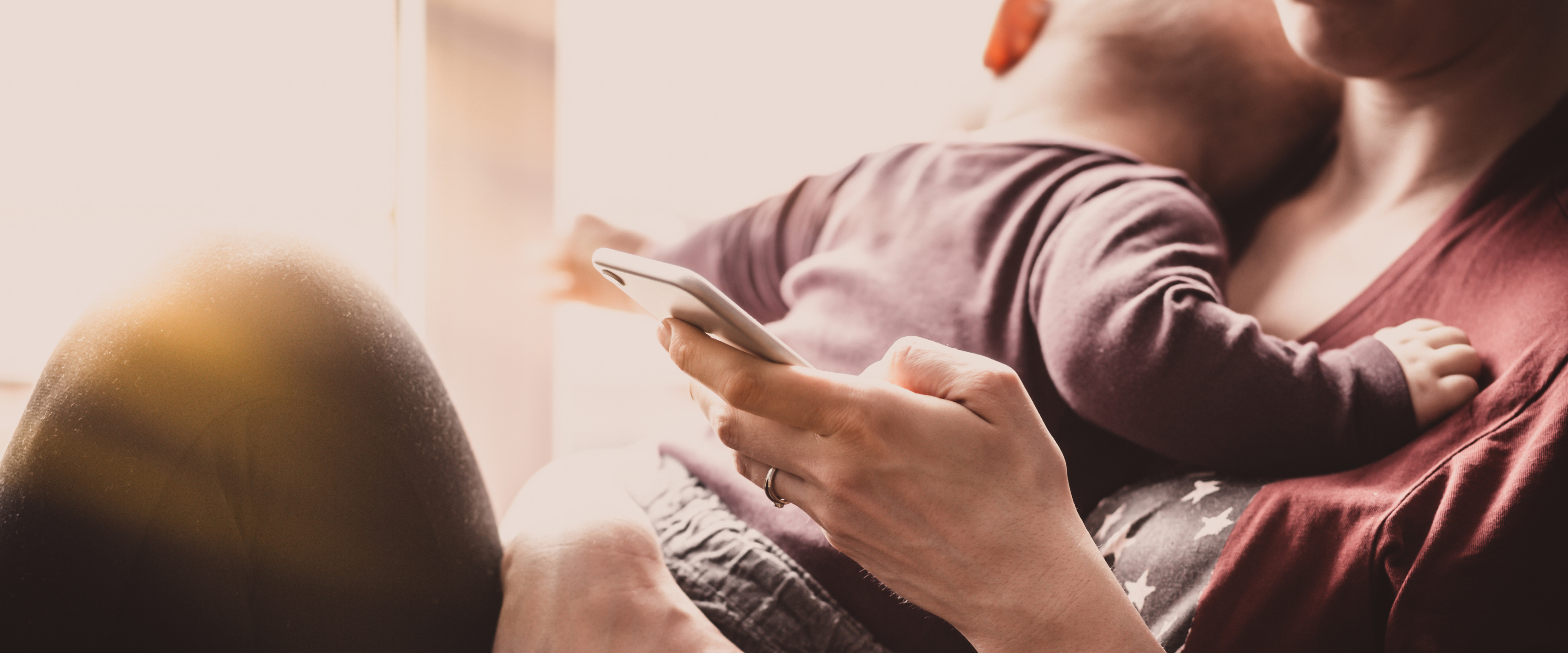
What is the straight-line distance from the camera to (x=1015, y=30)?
89 centimetres

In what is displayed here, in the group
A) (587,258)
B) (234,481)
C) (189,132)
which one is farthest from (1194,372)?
(189,132)

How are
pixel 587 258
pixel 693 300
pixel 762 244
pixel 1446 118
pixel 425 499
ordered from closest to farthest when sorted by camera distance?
pixel 693 300 → pixel 425 499 → pixel 1446 118 → pixel 762 244 → pixel 587 258

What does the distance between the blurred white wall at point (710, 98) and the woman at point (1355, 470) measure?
2.06 feet

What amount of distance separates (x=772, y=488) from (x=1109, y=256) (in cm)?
31

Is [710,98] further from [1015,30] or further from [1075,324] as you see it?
[1075,324]

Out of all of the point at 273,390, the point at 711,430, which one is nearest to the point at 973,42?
the point at 711,430

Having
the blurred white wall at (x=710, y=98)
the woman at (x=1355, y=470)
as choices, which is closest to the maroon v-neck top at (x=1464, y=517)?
the woman at (x=1355, y=470)

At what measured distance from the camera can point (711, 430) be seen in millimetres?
777

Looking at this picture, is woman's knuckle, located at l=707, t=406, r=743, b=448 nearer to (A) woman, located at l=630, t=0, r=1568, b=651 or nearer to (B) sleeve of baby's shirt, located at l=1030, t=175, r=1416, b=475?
(A) woman, located at l=630, t=0, r=1568, b=651

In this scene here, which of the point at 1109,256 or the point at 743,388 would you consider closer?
the point at 743,388

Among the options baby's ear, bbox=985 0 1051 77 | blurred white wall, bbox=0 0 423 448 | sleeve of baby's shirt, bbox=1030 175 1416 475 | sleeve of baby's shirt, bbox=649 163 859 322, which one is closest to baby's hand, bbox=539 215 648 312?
sleeve of baby's shirt, bbox=649 163 859 322

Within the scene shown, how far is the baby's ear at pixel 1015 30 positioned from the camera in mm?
883

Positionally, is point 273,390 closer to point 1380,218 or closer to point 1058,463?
point 1058,463

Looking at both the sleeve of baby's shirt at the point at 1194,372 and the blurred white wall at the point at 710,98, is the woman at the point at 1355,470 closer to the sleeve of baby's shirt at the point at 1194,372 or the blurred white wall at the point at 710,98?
the sleeve of baby's shirt at the point at 1194,372
